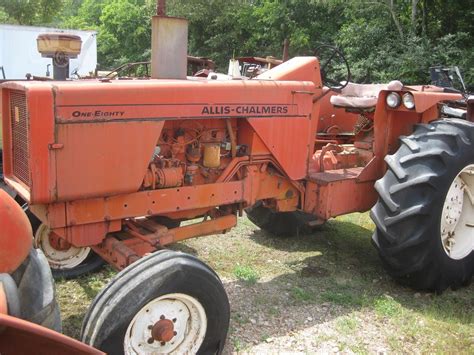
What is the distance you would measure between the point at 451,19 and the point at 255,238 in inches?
416

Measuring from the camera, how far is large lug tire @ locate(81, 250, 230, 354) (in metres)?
2.57

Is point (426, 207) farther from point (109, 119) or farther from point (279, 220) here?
point (109, 119)

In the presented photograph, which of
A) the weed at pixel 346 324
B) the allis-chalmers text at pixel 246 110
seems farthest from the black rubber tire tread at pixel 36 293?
the weed at pixel 346 324

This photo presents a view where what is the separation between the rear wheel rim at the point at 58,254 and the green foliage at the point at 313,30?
7.83 m

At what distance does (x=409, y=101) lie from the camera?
13.6 ft

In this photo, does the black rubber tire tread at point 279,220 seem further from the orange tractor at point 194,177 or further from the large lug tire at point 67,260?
the large lug tire at point 67,260

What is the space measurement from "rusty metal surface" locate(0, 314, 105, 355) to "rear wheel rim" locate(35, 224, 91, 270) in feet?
6.83

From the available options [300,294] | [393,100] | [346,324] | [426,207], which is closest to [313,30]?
[393,100]

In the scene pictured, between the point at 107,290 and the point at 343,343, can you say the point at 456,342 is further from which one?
the point at 107,290

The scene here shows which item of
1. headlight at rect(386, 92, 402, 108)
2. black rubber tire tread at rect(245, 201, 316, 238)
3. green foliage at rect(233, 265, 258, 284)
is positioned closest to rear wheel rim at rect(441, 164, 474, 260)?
headlight at rect(386, 92, 402, 108)

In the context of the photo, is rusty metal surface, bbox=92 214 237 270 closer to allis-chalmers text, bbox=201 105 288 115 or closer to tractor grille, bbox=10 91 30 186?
tractor grille, bbox=10 91 30 186

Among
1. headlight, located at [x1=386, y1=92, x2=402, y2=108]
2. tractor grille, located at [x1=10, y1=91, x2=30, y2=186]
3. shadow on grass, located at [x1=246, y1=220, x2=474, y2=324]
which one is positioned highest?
headlight, located at [x1=386, y1=92, x2=402, y2=108]

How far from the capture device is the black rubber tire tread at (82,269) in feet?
13.1

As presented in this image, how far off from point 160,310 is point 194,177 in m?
1.09
